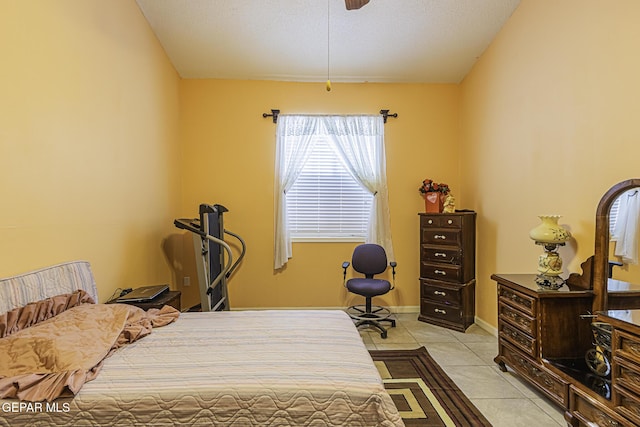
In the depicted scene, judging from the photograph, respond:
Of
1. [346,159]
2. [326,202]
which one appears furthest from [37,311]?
[346,159]

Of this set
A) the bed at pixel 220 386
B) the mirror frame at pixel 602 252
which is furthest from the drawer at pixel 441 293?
the bed at pixel 220 386

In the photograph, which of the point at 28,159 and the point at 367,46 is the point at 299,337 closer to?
the point at 28,159

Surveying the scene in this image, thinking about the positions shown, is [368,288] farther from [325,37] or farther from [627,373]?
[325,37]

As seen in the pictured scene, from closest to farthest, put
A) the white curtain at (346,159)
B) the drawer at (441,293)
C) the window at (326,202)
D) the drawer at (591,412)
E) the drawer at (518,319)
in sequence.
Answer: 1. the drawer at (591,412)
2. the drawer at (518,319)
3. the drawer at (441,293)
4. the white curtain at (346,159)
5. the window at (326,202)

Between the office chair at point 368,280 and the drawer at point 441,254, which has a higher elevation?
the drawer at point 441,254

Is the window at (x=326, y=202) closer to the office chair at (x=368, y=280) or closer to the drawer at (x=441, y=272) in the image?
the office chair at (x=368, y=280)

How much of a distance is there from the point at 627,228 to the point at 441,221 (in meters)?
1.96

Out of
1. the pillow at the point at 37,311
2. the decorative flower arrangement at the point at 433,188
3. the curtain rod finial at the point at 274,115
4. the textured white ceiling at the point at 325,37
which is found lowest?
the pillow at the point at 37,311

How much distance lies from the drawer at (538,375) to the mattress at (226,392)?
56.4 inches

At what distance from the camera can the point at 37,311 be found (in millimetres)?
1828

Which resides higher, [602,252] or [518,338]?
[602,252]

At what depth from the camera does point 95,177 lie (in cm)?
264

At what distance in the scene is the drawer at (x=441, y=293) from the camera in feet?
13.4

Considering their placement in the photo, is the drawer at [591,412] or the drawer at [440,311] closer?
the drawer at [591,412]
